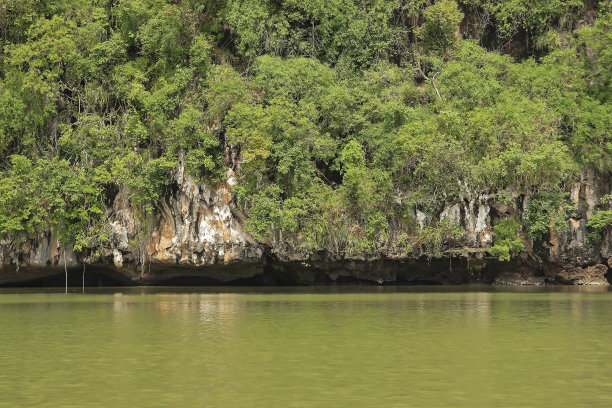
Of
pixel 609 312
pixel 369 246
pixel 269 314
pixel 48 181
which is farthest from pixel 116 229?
pixel 609 312

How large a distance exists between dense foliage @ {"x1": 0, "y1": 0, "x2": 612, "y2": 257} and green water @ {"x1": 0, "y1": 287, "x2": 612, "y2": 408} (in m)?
12.9

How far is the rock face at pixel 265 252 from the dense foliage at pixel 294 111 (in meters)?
0.83

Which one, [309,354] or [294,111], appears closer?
[309,354]

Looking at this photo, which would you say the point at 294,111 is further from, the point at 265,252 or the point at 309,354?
the point at 309,354

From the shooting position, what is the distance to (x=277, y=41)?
4603 centimetres

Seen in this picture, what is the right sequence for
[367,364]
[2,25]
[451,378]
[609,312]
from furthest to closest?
[2,25] < [609,312] < [367,364] < [451,378]

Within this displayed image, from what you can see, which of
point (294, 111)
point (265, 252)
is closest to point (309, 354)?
point (265, 252)

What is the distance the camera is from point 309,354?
16.5m

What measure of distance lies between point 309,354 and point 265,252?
26.1m

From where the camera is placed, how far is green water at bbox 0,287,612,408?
12195 mm

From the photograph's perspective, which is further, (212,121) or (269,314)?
(212,121)

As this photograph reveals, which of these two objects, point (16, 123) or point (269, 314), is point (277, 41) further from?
point (269, 314)

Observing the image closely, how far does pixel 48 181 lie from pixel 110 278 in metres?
7.46

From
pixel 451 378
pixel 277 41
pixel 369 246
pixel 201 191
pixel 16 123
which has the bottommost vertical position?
pixel 451 378
